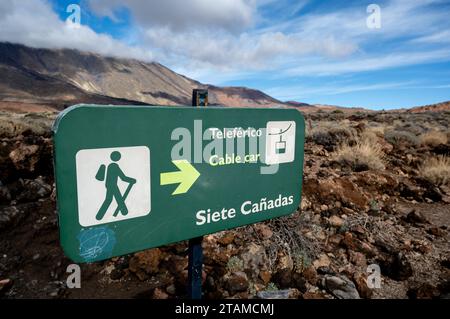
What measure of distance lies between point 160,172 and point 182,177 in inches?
4.2

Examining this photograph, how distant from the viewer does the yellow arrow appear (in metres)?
1.37

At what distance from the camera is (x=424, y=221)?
13.3ft

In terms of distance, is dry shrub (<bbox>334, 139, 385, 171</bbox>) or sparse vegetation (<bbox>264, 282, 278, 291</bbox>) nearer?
sparse vegetation (<bbox>264, 282, 278, 291</bbox>)

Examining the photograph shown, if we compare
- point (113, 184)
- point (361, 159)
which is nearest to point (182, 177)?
point (113, 184)

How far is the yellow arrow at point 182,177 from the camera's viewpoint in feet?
4.50

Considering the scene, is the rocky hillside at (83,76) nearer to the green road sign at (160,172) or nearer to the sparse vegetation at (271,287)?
the sparse vegetation at (271,287)

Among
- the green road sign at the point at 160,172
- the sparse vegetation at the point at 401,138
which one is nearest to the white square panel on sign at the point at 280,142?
the green road sign at the point at 160,172

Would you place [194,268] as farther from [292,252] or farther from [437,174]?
[437,174]

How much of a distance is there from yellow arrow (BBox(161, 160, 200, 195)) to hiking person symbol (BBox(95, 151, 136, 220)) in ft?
0.50

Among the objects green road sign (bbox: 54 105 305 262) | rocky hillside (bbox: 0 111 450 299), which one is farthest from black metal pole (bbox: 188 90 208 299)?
rocky hillside (bbox: 0 111 450 299)

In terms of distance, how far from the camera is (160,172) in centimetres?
135

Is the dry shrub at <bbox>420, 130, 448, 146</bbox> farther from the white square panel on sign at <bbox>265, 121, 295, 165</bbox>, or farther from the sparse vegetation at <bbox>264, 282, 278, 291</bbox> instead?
the white square panel on sign at <bbox>265, 121, 295, 165</bbox>

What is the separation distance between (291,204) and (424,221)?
10.3 feet
